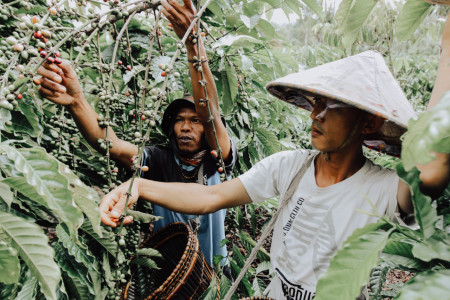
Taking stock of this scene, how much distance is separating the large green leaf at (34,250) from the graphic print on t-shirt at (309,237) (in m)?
0.80

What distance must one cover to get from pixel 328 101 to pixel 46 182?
91 centimetres

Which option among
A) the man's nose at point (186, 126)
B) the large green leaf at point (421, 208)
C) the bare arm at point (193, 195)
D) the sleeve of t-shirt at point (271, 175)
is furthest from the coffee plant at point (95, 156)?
the sleeve of t-shirt at point (271, 175)

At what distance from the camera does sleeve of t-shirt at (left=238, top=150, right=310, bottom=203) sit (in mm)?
Result: 1355

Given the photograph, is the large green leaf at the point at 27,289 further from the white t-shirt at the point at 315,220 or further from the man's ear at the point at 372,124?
the man's ear at the point at 372,124

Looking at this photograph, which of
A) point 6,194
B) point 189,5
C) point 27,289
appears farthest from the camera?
point 189,5

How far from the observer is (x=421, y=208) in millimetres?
581

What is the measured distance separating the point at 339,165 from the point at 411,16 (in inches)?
21.3

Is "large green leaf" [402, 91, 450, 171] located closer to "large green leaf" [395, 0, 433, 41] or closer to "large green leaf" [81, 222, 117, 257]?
"large green leaf" [395, 0, 433, 41]

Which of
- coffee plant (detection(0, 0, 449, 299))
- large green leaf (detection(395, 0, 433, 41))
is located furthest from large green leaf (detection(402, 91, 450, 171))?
large green leaf (detection(395, 0, 433, 41))

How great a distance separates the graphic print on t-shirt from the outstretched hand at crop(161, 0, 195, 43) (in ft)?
2.87

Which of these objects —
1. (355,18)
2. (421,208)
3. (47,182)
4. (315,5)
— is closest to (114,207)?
(47,182)

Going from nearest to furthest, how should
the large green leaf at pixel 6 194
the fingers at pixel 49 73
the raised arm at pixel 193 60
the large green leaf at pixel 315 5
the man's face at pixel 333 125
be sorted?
the large green leaf at pixel 6 194, the man's face at pixel 333 125, the fingers at pixel 49 73, the raised arm at pixel 193 60, the large green leaf at pixel 315 5

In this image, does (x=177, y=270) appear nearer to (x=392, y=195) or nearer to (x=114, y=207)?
(x=114, y=207)

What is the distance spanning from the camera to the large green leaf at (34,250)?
718 millimetres
